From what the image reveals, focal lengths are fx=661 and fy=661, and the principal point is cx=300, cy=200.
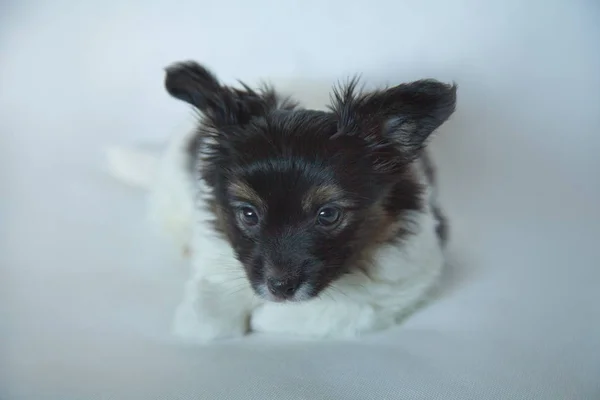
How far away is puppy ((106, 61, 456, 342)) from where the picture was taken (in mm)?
1616

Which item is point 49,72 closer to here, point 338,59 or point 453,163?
point 338,59

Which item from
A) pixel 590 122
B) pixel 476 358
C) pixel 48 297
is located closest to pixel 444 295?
pixel 476 358

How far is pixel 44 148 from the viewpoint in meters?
2.38

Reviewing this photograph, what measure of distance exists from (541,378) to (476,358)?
0.54ft

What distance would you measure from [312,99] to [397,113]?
0.56 metres

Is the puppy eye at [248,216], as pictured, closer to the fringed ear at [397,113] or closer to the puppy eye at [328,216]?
the puppy eye at [328,216]

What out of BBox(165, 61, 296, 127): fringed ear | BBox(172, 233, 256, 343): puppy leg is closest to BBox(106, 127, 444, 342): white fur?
BBox(172, 233, 256, 343): puppy leg

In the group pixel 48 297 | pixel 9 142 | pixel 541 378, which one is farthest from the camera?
pixel 9 142

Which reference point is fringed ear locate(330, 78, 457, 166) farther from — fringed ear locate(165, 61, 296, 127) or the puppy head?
fringed ear locate(165, 61, 296, 127)

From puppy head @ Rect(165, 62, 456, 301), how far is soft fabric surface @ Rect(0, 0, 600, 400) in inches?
10.8

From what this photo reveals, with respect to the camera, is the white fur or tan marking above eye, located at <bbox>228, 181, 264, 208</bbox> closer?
tan marking above eye, located at <bbox>228, 181, 264, 208</bbox>

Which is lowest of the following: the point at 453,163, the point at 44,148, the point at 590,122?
the point at 44,148

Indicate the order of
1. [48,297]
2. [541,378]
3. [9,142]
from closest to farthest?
[541,378]
[48,297]
[9,142]

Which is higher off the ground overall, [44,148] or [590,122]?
[590,122]
